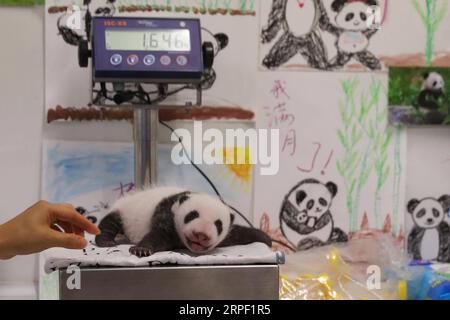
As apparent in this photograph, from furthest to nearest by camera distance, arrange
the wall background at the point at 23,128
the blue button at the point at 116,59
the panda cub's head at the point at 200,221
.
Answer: the wall background at the point at 23,128, the blue button at the point at 116,59, the panda cub's head at the point at 200,221

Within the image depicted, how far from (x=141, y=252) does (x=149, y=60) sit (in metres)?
0.34

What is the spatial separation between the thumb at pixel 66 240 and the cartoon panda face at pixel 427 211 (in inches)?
31.8

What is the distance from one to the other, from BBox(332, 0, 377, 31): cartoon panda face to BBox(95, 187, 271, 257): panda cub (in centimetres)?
54

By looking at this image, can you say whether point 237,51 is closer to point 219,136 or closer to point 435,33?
point 219,136

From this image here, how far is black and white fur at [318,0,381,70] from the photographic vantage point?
48.4 inches

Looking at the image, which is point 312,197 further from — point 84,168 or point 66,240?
point 66,240

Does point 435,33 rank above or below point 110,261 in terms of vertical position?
above

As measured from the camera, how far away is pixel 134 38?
3.23 ft

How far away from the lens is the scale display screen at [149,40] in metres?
0.97

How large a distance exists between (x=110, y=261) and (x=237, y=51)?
0.61 metres

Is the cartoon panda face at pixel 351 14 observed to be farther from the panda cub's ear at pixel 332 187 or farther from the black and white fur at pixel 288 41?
the panda cub's ear at pixel 332 187

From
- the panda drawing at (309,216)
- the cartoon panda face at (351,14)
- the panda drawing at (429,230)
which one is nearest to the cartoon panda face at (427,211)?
the panda drawing at (429,230)

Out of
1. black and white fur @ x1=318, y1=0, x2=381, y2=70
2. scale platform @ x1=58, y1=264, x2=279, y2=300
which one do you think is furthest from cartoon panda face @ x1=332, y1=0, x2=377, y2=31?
scale platform @ x1=58, y1=264, x2=279, y2=300
